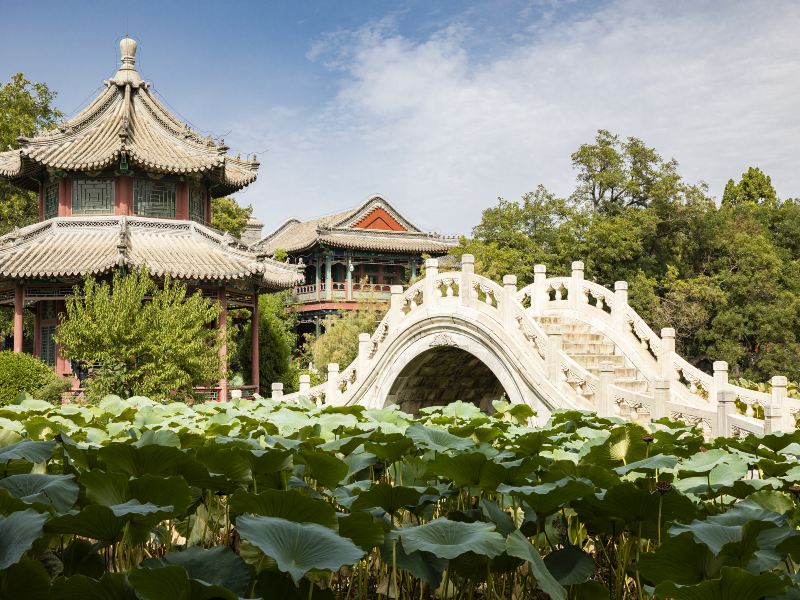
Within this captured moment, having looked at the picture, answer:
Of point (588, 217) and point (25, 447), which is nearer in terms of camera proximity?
point (25, 447)

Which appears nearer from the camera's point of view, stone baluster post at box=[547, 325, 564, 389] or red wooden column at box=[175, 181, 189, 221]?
stone baluster post at box=[547, 325, 564, 389]

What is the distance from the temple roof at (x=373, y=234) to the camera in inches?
1341

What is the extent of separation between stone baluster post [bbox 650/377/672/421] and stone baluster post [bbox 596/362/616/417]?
2.28 ft

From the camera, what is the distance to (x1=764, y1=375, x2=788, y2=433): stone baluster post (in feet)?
28.7

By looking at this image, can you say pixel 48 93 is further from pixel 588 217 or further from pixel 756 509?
pixel 756 509

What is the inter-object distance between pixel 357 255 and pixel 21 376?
21060mm

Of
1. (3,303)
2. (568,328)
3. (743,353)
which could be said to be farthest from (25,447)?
(743,353)

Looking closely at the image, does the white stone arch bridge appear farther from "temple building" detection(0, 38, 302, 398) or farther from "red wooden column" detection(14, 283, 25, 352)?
"red wooden column" detection(14, 283, 25, 352)

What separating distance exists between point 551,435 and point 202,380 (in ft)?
34.4

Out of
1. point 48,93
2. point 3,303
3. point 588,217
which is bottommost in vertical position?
point 3,303

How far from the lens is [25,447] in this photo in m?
3.01

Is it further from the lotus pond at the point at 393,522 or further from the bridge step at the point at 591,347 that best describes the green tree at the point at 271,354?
the lotus pond at the point at 393,522

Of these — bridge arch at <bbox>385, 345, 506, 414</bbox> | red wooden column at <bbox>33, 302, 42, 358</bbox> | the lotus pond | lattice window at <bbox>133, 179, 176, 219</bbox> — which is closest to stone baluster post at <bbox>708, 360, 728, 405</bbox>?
bridge arch at <bbox>385, 345, 506, 414</bbox>

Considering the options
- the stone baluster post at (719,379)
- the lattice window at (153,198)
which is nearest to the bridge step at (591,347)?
the stone baluster post at (719,379)
